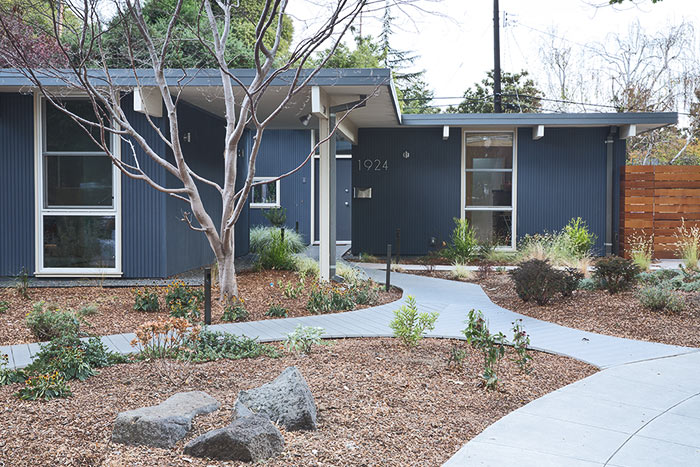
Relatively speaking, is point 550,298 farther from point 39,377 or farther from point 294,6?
point 39,377

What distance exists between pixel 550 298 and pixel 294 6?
15.7ft

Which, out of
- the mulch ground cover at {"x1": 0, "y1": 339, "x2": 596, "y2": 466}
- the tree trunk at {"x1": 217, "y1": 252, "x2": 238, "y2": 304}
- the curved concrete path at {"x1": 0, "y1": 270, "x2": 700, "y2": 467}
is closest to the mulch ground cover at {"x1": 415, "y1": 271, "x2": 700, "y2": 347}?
the curved concrete path at {"x1": 0, "y1": 270, "x2": 700, "y2": 467}

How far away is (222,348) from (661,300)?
16.4ft

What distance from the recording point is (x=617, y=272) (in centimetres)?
814

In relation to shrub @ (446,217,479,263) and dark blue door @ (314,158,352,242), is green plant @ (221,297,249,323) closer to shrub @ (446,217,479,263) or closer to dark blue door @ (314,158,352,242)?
shrub @ (446,217,479,263)

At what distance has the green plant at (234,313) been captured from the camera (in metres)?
6.84

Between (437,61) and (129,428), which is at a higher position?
(437,61)

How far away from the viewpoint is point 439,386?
4.39m

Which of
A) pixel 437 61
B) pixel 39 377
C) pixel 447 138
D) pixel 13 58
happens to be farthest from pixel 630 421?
pixel 437 61

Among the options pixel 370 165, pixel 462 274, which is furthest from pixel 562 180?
pixel 462 274

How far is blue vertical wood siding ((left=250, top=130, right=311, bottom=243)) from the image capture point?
16.8 metres

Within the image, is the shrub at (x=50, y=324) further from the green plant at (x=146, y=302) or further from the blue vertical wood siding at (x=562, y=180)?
the blue vertical wood siding at (x=562, y=180)

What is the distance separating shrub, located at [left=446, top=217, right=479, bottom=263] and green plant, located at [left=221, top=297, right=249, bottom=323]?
6.05 m

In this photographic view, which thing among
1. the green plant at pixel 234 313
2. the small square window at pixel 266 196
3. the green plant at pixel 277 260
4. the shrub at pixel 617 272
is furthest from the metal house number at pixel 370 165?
the green plant at pixel 234 313
